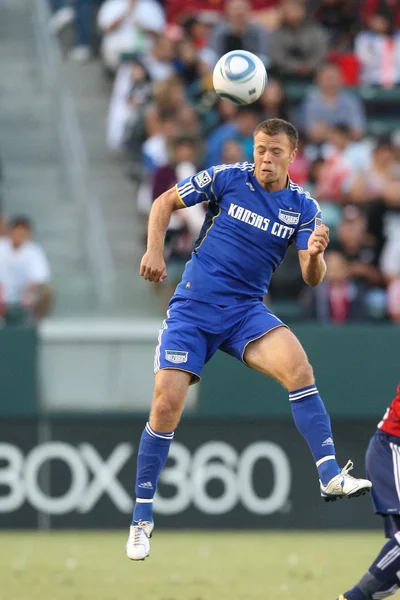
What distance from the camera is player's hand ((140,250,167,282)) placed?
7762 mm

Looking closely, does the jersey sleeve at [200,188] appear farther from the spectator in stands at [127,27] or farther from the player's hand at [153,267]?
the spectator in stands at [127,27]

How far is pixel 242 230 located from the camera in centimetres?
825

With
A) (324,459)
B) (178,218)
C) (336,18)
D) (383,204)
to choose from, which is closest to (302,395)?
(324,459)

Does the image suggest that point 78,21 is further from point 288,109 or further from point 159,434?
point 159,434

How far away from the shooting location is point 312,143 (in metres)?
15.5

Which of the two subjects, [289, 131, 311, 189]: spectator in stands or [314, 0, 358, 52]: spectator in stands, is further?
[314, 0, 358, 52]: spectator in stands

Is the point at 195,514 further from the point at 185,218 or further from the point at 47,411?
the point at 185,218

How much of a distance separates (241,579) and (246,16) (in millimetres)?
8596

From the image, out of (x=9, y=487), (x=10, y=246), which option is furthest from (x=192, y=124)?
(x=9, y=487)

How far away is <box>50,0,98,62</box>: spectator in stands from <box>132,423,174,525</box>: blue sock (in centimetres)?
1061

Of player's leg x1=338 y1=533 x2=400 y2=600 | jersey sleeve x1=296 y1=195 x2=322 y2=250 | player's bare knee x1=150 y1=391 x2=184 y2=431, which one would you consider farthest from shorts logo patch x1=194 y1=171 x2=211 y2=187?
player's leg x1=338 y1=533 x2=400 y2=600

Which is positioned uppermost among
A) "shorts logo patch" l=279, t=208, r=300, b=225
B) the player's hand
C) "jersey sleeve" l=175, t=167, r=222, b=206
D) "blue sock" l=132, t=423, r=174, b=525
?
"jersey sleeve" l=175, t=167, r=222, b=206

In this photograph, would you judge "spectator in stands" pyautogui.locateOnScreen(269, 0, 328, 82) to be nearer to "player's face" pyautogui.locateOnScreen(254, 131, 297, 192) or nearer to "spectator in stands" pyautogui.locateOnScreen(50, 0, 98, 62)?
"spectator in stands" pyautogui.locateOnScreen(50, 0, 98, 62)

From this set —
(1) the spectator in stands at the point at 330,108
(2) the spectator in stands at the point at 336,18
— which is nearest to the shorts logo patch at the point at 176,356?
(1) the spectator in stands at the point at 330,108
